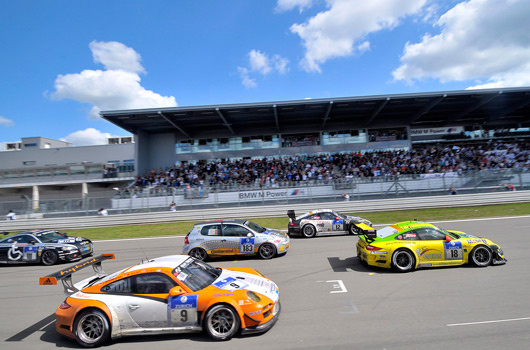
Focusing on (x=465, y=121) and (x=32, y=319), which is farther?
(x=465, y=121)

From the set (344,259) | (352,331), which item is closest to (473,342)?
(352,331)

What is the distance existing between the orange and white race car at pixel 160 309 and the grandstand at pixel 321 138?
63.0 feet

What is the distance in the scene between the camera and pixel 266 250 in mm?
9734

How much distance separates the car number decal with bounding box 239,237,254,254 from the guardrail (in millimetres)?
10618

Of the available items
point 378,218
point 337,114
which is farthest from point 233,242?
point 337,114

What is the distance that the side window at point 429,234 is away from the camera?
7578mm

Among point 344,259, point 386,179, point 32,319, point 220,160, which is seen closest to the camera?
point 32,319

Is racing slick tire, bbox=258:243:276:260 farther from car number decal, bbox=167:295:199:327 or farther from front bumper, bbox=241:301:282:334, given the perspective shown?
car number decal, bbox=167:295:199:327

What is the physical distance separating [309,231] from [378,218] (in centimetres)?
633

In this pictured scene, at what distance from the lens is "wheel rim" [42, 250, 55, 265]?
10828mm

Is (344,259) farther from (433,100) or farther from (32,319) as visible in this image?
(433,100)

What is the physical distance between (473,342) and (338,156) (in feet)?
92.0

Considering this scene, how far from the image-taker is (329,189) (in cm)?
2077

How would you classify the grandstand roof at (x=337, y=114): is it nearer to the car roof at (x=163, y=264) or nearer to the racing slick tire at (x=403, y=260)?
the racing slick tire at (x=403, y=260)
